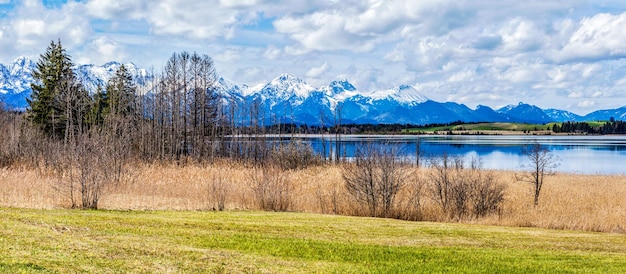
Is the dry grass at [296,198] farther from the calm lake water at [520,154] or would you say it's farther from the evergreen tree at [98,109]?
the evergreen tree at [98,109]

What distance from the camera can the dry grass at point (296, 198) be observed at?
21703mm

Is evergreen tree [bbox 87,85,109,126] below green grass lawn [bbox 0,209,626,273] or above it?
above

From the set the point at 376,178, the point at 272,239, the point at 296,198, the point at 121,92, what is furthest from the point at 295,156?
the point at 272,239

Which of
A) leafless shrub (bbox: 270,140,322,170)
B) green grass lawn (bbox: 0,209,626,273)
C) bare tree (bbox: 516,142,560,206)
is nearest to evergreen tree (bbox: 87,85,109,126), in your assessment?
leafless shrub (bbox: 270,140,322,170)

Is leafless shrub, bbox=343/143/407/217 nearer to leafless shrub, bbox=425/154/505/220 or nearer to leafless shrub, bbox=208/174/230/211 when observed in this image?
leafless shrub, bbox=425/154/505/220

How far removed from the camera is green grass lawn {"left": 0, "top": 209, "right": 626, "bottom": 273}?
1000 centimetres

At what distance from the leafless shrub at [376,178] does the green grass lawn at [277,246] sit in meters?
6.60

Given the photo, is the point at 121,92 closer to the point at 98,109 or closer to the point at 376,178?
the point at 98,109

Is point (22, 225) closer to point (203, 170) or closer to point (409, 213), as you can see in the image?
point (409, 213)

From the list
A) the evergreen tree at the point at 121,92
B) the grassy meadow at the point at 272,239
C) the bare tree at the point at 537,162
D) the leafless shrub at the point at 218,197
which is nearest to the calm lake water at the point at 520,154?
the bare tree at the point at 537,162

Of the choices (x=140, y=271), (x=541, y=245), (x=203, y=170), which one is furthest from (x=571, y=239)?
(x=203, y=170)

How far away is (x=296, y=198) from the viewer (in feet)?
83.1

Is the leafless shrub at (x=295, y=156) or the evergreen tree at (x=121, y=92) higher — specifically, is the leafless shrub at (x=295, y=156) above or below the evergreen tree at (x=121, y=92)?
below

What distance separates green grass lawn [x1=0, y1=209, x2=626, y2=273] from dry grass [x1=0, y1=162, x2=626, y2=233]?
4.36 meters
